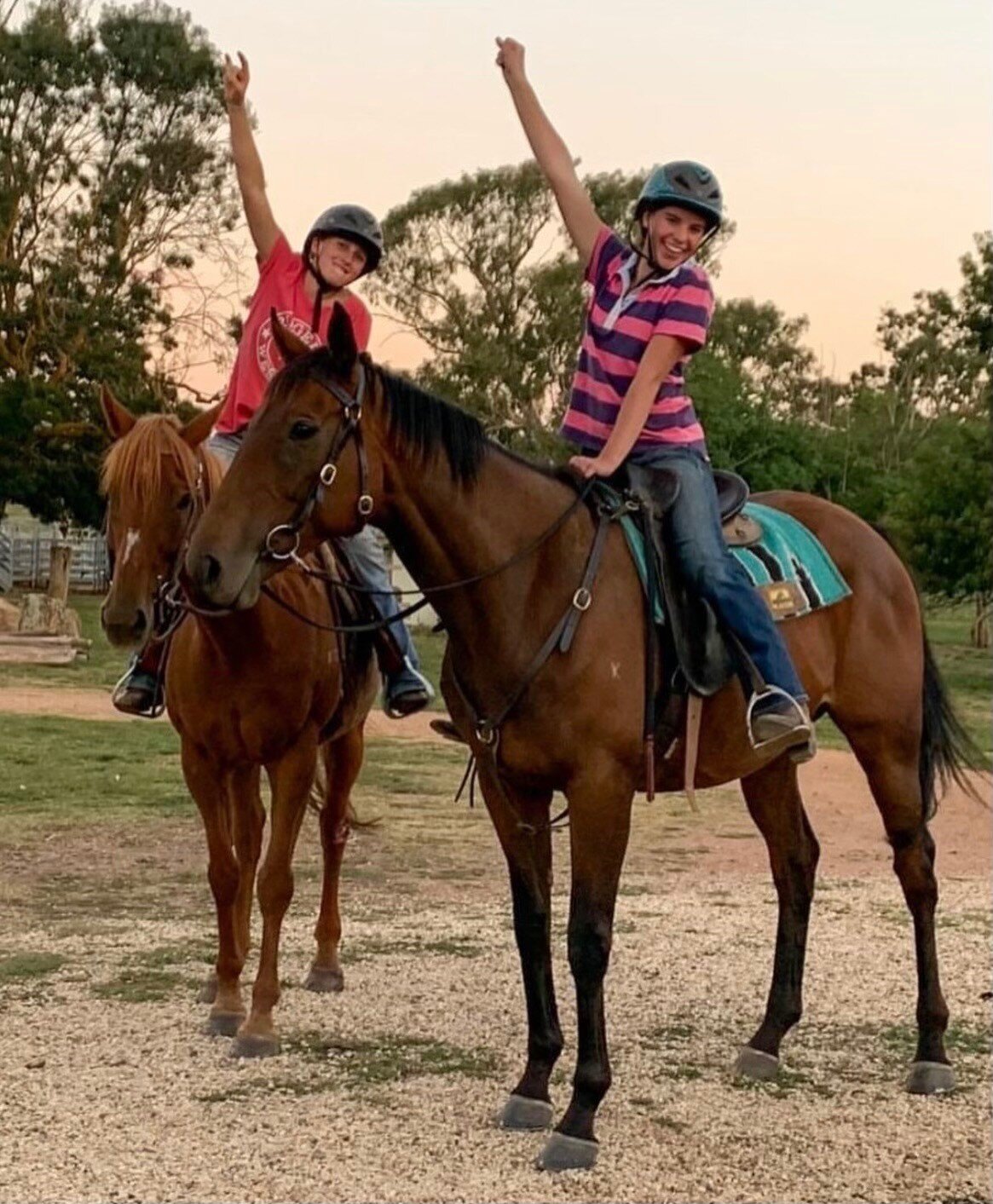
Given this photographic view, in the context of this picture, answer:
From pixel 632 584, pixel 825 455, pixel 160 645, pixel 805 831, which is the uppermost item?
pixel 825 455

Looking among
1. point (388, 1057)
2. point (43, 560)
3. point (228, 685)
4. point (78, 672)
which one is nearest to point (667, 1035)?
point (388, 1057)

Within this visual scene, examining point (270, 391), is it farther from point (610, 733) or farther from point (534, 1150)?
point (534, 1150)

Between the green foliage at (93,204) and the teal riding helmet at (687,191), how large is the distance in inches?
1273

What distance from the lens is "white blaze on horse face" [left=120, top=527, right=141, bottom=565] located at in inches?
219

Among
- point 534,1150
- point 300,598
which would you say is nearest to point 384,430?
point 300,598

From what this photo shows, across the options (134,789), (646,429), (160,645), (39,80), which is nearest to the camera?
(646,429)

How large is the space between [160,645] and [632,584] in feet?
8.20

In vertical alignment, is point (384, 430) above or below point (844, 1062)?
above

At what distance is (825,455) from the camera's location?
3984cm

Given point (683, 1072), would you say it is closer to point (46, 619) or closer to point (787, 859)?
point (787, 859)

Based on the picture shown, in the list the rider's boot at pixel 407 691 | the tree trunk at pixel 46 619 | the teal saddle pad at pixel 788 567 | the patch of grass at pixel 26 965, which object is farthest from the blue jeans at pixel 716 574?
the tree trunk at pixel 46 619

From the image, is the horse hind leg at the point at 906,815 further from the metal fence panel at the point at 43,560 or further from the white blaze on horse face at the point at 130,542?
the metal fence panel at the point at 43,560

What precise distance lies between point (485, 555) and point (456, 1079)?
6.50 ft

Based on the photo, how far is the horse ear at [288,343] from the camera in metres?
4.45
